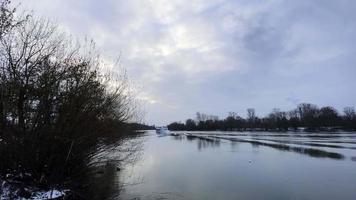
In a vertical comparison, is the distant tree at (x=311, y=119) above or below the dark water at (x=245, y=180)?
above

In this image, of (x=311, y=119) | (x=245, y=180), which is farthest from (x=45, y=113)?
(x=311, y=119)

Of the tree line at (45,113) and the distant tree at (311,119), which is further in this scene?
the distant tree at (311,119)

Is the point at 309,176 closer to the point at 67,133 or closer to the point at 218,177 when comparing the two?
the point at 218,177

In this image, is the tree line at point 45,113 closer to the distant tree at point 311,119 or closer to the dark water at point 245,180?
the dark water at point 245,180

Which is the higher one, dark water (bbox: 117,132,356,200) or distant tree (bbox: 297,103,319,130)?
distant tree (bbox: 297,103,319,130)

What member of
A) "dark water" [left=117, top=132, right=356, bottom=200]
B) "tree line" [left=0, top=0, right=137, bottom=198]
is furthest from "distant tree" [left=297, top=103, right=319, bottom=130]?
"tree line" [left=0, top=0, right=137, bottom=198]

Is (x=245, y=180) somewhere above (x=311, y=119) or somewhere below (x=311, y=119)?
below

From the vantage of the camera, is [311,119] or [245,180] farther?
[311,119]

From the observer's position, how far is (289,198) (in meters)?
16.0

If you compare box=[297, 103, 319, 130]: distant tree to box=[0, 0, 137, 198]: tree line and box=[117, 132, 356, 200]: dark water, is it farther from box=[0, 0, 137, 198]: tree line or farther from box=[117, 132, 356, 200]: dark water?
box=[0, 0, 137, 198]: tree line

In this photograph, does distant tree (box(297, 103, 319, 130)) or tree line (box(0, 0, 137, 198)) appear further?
distant tree (box(297, 103, 319, 130))

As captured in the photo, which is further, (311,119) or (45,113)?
(311,119)

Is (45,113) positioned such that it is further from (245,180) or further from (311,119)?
(311,119)

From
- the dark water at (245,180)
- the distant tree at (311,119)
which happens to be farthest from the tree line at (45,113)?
the distant tree at (311,119)
